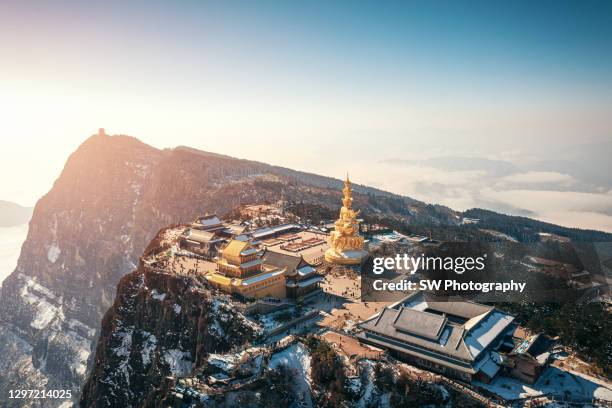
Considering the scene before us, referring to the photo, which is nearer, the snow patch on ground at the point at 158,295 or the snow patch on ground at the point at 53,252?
the snow patch on ground at the point at 158,295

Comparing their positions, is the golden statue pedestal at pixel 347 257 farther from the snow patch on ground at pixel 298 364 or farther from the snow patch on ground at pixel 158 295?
the snow patch on ground at pixel 298 364

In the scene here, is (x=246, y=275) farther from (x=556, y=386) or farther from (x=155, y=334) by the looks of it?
(x=556, y=386)

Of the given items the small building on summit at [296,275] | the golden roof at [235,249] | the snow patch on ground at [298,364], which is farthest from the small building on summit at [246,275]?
the snow patch on ground at [298,364]

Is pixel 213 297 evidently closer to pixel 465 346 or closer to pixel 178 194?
pixel 465 346

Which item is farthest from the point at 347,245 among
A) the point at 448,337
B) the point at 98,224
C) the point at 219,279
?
the point at 98,224

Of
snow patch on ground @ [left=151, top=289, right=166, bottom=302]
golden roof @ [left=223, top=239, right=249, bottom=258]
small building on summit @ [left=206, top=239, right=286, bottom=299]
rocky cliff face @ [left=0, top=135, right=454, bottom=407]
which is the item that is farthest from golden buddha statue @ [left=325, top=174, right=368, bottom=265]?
rocky cliff face @ [left=0, top=135, right=454, bottom=407]

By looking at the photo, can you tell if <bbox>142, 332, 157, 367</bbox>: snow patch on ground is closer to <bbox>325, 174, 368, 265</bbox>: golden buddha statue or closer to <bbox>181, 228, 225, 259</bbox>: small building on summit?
<bbox>181, 228, 225, 259</bbox>: small building on summit

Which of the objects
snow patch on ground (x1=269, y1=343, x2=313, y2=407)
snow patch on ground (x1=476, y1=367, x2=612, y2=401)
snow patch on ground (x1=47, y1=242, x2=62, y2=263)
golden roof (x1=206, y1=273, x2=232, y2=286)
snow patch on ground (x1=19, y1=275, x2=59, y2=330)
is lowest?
snow patch on ground (x1=19, y1=275, x2=59, y2=330)
